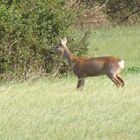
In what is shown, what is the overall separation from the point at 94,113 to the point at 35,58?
886 cm

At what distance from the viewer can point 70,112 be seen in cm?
965

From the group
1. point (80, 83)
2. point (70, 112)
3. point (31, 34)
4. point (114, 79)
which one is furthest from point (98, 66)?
point (70, 112)

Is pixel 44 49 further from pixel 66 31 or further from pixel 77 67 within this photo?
pixel 77 67

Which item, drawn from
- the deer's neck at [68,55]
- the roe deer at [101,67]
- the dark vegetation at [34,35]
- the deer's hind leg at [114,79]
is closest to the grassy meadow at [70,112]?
the deer's hind leg at [114,79]

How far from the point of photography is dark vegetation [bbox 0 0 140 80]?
17.4m

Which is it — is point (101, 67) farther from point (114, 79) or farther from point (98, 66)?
point (114, 79)

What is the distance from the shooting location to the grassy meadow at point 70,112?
835cm

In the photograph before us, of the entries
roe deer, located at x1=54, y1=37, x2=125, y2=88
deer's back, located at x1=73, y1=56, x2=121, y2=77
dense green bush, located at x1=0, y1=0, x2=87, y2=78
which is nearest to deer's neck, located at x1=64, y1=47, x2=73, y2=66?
roe deer, located at x1=54, y1=37, x2=125, y2=88

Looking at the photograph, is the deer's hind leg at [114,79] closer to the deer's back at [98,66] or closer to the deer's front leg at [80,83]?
the deer's back at [98,66]

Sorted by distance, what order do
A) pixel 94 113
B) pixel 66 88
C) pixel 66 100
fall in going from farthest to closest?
pixel 66 88
pixel 66 100
pixel 94 113

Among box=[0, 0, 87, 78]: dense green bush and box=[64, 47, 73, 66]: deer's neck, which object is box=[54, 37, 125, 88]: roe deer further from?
box=[0, 0, 87, 78]: dense green bush

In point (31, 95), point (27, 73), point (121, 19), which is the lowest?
point (121, 19)

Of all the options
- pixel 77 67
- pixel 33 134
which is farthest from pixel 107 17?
pixel 33 134

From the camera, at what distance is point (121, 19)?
123 feet
